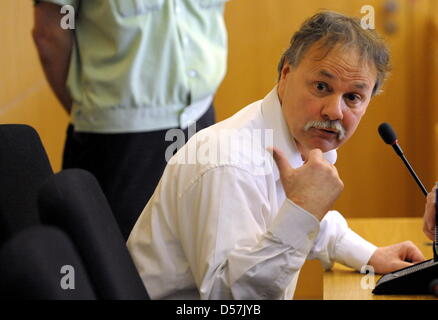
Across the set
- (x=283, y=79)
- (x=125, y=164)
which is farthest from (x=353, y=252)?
(x=125, y=164)

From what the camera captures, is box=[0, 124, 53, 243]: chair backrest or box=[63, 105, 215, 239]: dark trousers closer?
box=[0, 124, 53, 243]: chair backrest

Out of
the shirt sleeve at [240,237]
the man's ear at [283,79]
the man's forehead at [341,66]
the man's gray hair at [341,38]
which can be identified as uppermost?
→ the man's gray hair at [341,38]

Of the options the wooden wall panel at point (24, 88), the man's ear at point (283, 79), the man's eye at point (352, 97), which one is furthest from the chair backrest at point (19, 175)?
the wooden wall panel at point (24, 88)

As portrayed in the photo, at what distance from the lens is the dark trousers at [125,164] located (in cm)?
182

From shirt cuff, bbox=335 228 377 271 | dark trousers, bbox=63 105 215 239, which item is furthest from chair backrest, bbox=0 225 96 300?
dark trousers, bbox=63 105 215 239

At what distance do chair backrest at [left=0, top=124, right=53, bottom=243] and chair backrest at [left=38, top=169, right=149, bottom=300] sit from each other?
308mm

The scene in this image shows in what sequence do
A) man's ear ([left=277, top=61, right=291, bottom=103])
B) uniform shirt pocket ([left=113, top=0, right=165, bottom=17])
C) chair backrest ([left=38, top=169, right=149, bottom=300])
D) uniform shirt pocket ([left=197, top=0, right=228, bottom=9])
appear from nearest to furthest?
chair backrest ([left=38, top=169, right=149, bottom=300]), man's ear ([left=277, top=61, right=291, bottom=103]), uniform shirt pocket ([left=113, top=0, right=165, bottom=17]), uniform shirt pocket ([left=197, top=0, right=228, bottom=9])

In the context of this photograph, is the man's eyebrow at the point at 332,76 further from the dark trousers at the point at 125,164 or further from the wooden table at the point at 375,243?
the dark trousers at the point at 125,164

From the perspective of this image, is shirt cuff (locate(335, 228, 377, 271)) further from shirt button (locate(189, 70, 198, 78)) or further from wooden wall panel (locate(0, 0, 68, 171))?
wooden wall panel (locate(0, 0, 68, 171))

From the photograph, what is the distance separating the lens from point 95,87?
5.98 feet

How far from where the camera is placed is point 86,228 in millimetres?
1056

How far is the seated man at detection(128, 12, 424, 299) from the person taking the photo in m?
1.21

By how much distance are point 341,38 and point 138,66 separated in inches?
20.7
